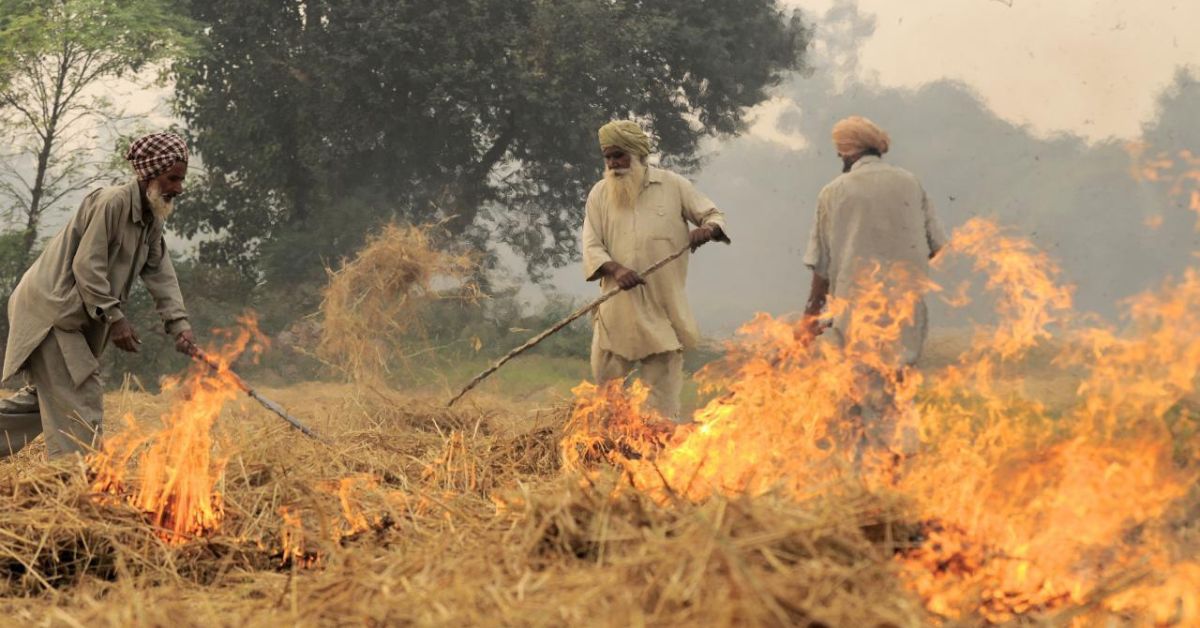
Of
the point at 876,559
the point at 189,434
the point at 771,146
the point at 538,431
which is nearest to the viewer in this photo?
the point at 876,559

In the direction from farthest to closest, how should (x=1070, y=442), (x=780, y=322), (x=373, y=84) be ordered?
(x=373, y=84) → (x=780, y=322) → (x=1070, y=442)

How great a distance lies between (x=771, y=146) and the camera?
53219 millimetres

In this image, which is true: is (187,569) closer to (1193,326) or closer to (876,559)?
(876,559)

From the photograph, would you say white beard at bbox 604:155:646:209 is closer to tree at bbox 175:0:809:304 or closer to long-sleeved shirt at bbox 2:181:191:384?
long-sleeved shirt at bbox 2:181:191:384

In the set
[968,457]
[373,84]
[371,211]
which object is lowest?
[968,457]

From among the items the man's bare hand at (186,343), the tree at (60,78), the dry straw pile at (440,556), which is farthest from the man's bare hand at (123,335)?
the tree at (60,78)

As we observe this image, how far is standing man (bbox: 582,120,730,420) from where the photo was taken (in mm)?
7469

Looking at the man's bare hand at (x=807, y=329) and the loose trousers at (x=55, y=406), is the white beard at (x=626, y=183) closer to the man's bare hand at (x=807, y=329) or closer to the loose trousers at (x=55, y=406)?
the man's bare hand at (x=807, y=329)

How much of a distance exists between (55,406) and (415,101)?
48.1 feet

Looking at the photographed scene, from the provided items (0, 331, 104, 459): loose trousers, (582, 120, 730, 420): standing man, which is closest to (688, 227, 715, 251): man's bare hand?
(582, 120, 730, 420): standing man

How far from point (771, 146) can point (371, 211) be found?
117 feet

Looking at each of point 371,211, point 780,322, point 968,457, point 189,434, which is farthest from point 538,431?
point 371,211

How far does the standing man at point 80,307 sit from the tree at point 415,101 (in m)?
12.7

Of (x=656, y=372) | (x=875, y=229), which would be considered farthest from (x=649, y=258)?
(x=875, y=229)
